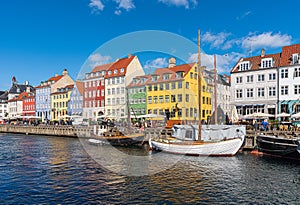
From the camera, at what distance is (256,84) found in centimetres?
5147

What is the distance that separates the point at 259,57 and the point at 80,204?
5006 centimetres

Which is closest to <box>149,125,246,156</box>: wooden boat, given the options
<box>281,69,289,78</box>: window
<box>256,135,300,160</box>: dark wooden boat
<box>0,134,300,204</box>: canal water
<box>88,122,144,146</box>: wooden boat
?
<box>256,135,300,160</box>: dark wooden boat

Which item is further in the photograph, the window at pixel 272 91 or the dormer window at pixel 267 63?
the dormer window at pixel 267 63

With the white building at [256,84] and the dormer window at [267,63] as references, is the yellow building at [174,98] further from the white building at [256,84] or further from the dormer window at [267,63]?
the dormer window at [267,63]

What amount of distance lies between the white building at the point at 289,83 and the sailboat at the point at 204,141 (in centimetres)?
2063

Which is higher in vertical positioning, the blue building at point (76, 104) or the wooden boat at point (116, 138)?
the blue building at point (76, 104)

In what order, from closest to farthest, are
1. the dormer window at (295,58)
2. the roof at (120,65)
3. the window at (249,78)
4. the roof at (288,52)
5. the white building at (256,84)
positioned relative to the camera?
the dormer window at (295,58) → the roof at (288,52) → the white building at (256,84) → the window at (249,78) → the roof at (120,65)

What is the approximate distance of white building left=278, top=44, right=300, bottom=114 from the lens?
46062 millimetres

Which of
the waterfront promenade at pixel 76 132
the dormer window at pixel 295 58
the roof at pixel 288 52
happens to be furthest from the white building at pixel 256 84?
the waterfront promenade at pixel 76 132

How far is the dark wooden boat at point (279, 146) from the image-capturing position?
25400mm

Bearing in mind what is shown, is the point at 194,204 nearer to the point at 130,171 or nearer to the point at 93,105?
the point at 130,171

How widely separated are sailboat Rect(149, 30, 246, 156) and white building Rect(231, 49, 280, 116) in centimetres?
2210

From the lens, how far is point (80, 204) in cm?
1326

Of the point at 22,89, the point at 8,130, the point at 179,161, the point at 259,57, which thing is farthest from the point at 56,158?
the point at 22,89
